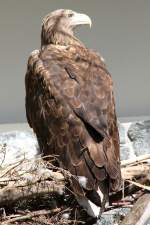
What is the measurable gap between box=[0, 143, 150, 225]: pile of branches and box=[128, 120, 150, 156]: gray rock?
3711 millimetres

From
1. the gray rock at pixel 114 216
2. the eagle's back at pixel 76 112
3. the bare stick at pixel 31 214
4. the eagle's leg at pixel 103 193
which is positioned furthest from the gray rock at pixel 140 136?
the bare stick at pixel 31 214

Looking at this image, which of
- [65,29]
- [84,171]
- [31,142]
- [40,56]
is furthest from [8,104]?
[84,171]

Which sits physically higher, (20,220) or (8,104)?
(20,220)

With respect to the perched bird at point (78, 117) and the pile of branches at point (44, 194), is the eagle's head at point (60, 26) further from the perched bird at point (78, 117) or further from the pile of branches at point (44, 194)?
the pile of branches at point (44, 194)

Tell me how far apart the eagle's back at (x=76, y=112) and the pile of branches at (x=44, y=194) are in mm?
68

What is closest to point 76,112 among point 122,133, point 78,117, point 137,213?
point 78,117

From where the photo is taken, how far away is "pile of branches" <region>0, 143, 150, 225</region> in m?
3.73

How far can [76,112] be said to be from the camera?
4.53m

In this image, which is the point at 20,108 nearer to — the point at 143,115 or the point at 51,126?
→ the point at 143,115

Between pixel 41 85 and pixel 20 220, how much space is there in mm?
1343

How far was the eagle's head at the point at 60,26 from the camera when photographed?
5.86m

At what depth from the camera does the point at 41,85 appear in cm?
493

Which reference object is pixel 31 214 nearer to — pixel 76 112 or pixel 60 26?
pixel 76 112

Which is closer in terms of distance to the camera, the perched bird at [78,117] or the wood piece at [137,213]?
the wood piece at [137,213]
